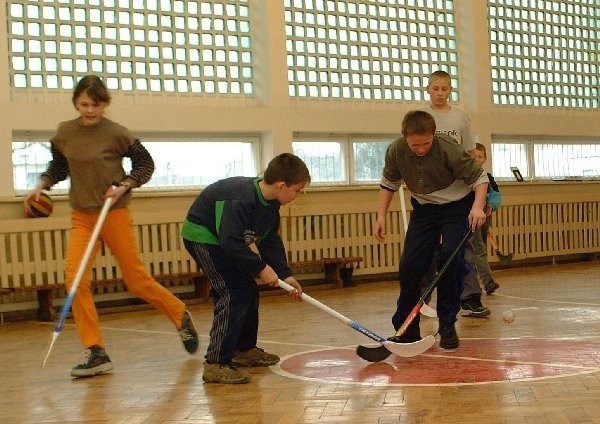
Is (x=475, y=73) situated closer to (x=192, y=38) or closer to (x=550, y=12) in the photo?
(x=550, y=12)

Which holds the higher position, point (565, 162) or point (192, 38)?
point (192, 38)

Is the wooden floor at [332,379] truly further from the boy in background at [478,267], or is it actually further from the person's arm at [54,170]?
the person's arm at [54,170]

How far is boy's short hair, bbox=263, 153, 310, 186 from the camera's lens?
3.72 meters

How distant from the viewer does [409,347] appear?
159 inches

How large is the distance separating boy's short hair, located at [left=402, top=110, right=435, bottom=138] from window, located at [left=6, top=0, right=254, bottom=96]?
3943mm

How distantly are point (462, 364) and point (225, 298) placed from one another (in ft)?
3.17

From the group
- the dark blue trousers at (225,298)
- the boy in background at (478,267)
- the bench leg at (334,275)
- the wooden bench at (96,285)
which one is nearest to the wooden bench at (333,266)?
the bench leg at (334,275)

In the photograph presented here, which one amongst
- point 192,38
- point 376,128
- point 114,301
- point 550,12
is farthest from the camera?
point 550,12

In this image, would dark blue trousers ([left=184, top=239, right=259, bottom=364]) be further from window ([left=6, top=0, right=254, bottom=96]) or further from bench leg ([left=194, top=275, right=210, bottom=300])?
window ([left=6, top=0, right=254, bottom=96])

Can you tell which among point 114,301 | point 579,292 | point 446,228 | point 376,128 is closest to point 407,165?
point 446,228

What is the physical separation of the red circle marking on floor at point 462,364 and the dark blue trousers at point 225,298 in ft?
0.89

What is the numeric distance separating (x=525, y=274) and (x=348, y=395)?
234 inches

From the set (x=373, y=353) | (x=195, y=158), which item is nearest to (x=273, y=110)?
(x=195, y=158)

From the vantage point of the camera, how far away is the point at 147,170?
14.5ft
